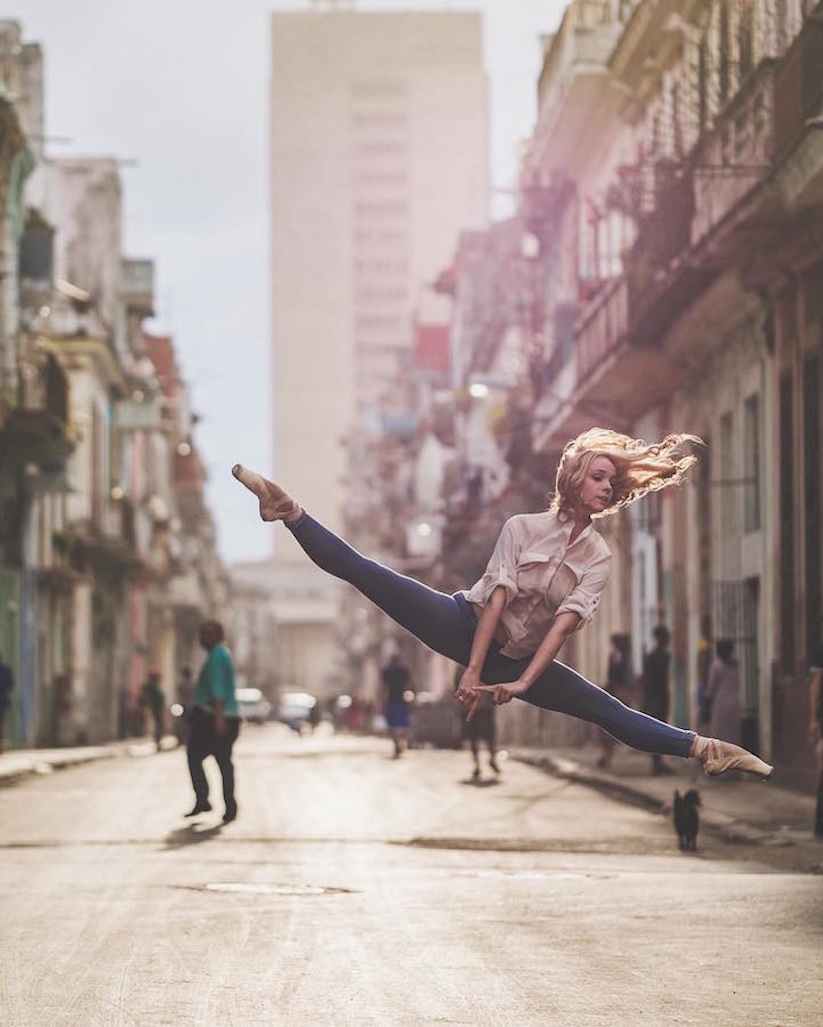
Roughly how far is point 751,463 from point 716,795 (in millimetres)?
8563

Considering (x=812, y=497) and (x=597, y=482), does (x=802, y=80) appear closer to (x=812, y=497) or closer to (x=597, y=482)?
(x=812, y=497)

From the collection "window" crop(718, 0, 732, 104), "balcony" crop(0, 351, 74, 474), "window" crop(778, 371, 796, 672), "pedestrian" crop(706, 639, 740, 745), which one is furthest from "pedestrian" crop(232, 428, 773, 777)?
"balcony" crop(0, 351, 74, 474)

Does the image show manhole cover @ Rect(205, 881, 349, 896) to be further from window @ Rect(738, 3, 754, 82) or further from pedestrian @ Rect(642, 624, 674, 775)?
pedestrian @ Rect(642, 624, 674, 775)

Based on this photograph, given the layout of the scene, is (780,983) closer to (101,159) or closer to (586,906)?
(586,906)

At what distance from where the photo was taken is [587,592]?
8.62 metres

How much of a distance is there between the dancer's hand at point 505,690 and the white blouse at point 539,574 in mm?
280

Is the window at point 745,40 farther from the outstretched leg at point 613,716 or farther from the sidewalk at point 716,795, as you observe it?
the outstretched leg at point 613,716

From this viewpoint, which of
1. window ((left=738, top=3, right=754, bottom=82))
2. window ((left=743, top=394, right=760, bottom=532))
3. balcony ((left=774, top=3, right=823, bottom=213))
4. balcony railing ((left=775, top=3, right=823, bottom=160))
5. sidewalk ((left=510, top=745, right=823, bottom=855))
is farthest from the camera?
window ((left=743, top=394, right=760, bottom=532))

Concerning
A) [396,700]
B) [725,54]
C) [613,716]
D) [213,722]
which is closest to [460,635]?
[613,716]

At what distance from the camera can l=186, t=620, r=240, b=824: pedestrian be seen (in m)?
19.3

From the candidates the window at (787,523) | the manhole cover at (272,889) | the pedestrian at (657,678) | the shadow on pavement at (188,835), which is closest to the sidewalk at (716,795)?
the pedestrian at (657,678)

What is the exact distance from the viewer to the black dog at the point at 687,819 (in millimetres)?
16281

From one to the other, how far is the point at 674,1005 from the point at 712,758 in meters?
0.84

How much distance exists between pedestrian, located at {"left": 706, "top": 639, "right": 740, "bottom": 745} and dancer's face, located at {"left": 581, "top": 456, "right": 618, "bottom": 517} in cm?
1617
